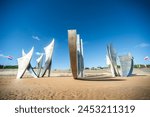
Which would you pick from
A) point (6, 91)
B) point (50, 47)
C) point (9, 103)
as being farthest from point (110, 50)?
point (9, 103)

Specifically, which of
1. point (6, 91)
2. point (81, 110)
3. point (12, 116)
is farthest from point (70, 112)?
point (6, 91)

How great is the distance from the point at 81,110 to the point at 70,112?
0.23m

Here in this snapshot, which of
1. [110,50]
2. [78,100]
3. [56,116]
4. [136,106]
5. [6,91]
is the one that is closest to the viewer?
[56,116]

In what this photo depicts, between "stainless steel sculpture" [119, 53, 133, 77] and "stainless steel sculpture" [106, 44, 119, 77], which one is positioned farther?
"stainless steel sculpture" [106, 44, 119, 77]

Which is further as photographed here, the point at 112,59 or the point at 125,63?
the point at 112,59

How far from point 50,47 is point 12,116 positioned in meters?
6.42

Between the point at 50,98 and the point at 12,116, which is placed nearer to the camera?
the point at 12,116

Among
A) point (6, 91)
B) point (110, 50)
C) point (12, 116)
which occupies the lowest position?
point (12, 116)

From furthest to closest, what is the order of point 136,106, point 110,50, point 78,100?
1. point 110,50
2. point 78,100
3. point 136,106

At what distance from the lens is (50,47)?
34.0 feet

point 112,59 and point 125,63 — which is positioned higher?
point 112,59

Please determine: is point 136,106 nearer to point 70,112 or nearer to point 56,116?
point 70,112

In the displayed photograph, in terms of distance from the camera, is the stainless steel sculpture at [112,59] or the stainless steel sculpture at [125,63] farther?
the stainless steel sculpture at [112,59]

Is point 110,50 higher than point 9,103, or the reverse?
point 110,50
